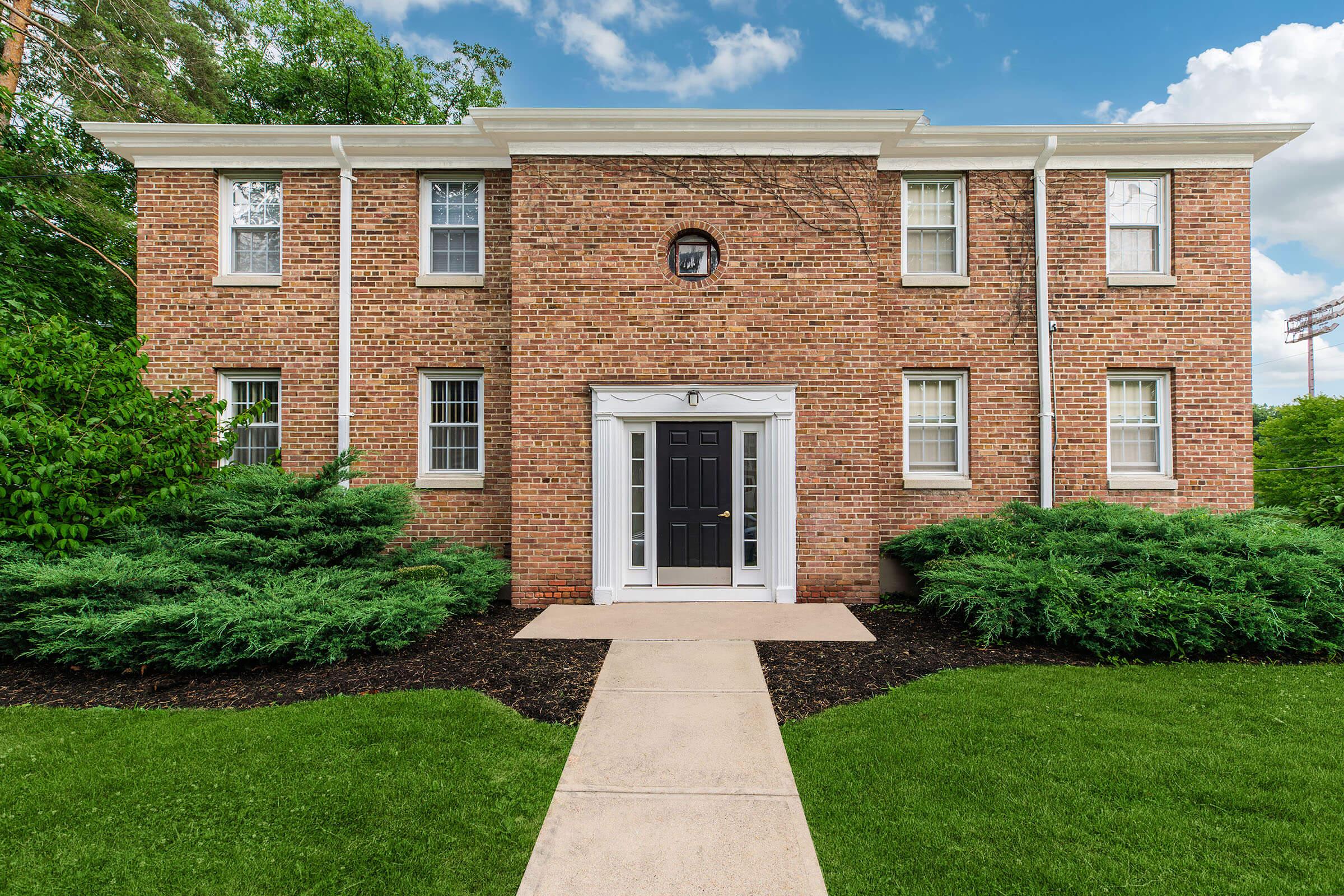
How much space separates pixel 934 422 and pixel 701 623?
175 inches

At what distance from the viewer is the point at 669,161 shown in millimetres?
7328

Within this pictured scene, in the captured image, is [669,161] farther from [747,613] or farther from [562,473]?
[747,613]

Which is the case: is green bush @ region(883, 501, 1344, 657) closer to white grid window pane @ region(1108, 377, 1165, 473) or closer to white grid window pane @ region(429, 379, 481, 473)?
white grid window pane @ region(1108, 377, 1165, 473)

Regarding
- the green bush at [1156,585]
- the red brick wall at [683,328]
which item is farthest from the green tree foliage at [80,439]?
the green bush at [1156,585]

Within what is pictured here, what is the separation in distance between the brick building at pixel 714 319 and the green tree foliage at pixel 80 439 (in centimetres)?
159

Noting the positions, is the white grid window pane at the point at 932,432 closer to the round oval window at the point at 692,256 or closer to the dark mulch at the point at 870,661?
the dark mulch at the point at 870,661

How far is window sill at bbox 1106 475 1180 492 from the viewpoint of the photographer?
7.90 metres

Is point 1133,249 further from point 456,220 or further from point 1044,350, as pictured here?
point 456,220

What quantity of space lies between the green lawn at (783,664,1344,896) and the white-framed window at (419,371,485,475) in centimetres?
580

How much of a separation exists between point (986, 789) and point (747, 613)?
351 cm

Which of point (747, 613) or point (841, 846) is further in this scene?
point (747, 613)

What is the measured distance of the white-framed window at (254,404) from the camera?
8109 mm

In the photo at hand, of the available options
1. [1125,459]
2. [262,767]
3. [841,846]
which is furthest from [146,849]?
[1125,459]

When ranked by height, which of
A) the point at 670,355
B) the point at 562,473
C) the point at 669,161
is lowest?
the point at 562,473
